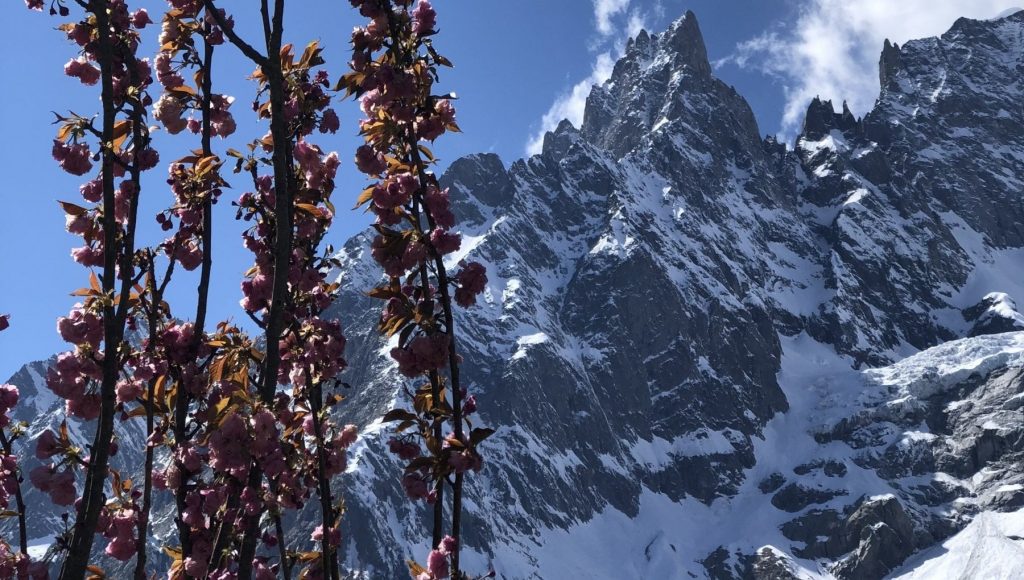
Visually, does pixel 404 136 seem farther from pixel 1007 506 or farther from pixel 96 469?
pixel 1007 506

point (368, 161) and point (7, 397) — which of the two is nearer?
point (368, 161)

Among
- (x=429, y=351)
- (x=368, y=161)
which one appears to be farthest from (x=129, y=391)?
(x=429, y=351)

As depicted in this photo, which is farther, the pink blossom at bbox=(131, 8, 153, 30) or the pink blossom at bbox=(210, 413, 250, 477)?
the pink blossom at bbox=(131, 8, 153, 30)

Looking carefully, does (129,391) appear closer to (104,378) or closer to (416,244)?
(104,378)

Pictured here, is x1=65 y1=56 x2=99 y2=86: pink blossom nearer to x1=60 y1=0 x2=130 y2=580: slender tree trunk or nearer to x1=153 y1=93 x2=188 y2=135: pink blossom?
x1=153 y1=93 x2=188 y2=135: pink blossom

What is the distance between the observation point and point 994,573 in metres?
166

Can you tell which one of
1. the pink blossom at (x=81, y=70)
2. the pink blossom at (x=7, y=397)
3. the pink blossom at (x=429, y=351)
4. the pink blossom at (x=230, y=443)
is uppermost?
the pink blossom at (x=81, y=70)

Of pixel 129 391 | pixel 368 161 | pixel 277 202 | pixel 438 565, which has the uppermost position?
pixel 368 161

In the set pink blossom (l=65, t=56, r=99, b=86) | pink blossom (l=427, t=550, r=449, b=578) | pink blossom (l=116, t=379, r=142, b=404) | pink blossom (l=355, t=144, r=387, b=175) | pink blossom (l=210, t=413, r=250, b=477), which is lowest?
pink blossom (l=427, t=550, r=449, b=578)

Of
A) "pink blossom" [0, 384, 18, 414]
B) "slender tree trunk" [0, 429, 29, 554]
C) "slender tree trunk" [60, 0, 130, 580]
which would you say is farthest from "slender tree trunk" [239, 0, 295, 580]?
"pink blossom" [0, 384, 18, 414]

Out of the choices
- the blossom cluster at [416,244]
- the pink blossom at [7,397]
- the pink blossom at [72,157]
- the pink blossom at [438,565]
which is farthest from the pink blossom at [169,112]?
the pink blossom at [438,565]

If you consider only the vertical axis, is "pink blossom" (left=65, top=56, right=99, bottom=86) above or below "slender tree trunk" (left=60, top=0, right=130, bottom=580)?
above

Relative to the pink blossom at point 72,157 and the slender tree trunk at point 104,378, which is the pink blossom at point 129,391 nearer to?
the slender tree trunk at point 104,378

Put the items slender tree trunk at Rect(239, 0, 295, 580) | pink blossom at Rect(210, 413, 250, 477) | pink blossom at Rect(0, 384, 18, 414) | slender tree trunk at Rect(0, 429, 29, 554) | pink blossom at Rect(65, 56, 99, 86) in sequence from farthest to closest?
1. pink blossom at Rect(0, 384, 18, 414)
2. pink blossom at Rect(65, 56, 99, 86)
3. slender tree trunk at Rect(0, 429, 29, 554)
4. pink blossom at Rect(210, 413, 250, 477)
5. slender tree trunk at Rect(239, 0, 295, 580)
